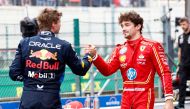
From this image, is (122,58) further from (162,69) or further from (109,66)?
(162,69)

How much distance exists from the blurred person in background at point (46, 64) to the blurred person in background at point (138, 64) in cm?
50

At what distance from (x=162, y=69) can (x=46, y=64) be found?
1.30 meters

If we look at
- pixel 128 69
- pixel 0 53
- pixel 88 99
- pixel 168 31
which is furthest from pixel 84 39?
pixel 128 69

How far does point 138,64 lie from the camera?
18.7 ft

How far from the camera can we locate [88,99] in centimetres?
1112

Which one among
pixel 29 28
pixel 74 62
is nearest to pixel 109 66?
pixel 74 62

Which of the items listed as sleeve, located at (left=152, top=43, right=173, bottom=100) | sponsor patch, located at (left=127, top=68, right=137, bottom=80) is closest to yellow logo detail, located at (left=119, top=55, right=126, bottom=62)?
sponsor patch, located at (left=127, top=68, right=137, bottom=80)

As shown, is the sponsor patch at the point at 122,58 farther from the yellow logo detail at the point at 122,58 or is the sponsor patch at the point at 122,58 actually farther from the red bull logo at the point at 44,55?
the red bull logo at the point at 44,55

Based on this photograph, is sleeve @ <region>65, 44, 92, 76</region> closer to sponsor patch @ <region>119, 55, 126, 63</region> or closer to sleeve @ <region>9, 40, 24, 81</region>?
sleeve @ <region>9, 40, 24, 81</region>

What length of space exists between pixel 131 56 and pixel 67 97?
7.24m

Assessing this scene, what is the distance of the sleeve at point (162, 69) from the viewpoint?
5469 millimetres

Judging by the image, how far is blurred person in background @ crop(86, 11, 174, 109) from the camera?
5621mm

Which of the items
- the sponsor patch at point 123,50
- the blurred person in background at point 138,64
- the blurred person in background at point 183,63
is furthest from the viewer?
the blurred person in background at point 183,63

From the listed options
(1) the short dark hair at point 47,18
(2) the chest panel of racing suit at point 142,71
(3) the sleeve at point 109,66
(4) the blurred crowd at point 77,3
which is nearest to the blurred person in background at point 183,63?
(3) the sleeve at point 109,66
